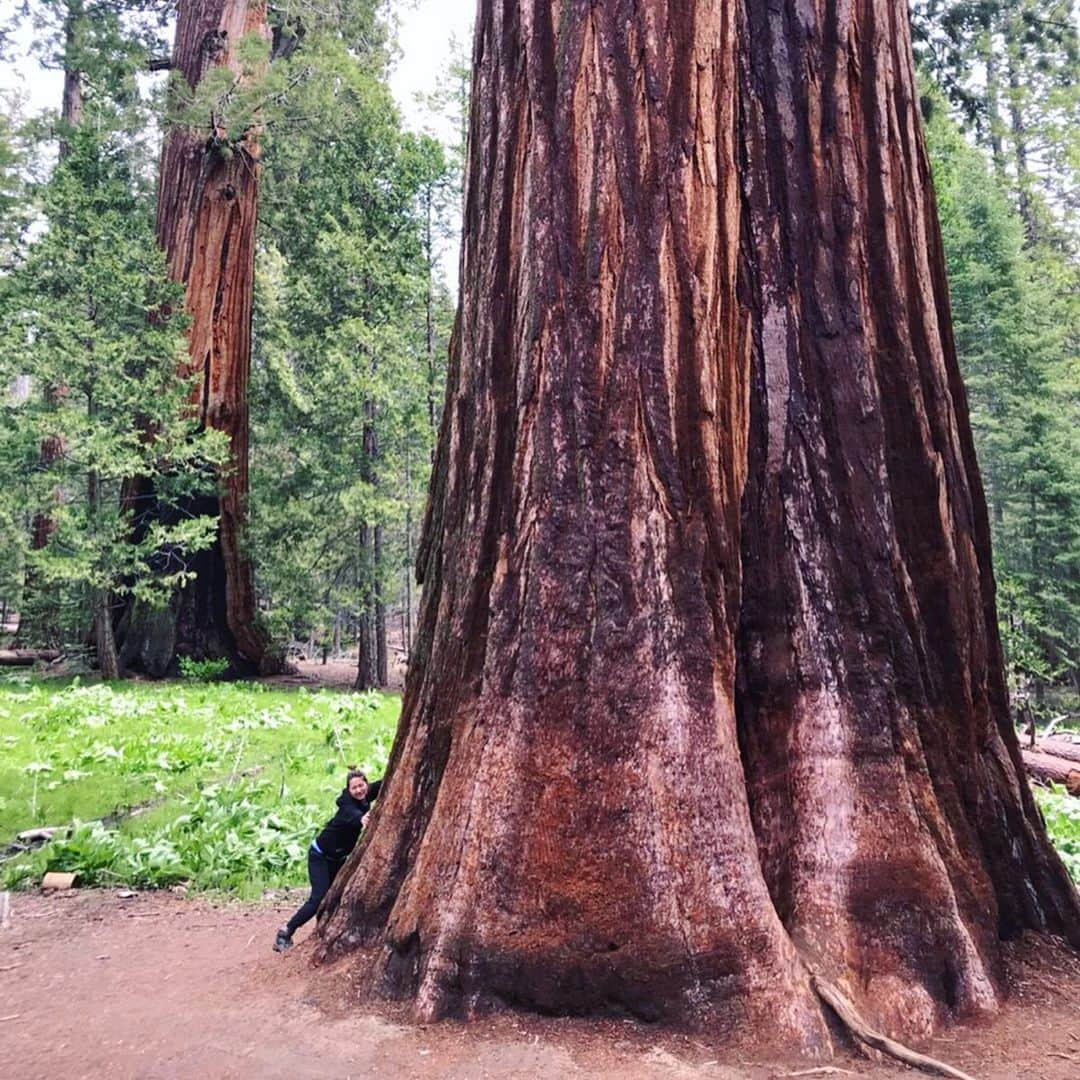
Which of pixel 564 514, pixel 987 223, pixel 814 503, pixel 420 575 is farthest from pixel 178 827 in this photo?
pixel 987 223

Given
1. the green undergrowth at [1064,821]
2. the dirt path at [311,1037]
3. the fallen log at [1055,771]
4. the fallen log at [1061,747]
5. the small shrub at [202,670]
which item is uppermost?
the small shrub at [202,670]

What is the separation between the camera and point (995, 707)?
3.89 meters

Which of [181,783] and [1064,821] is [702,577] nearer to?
[181,783]

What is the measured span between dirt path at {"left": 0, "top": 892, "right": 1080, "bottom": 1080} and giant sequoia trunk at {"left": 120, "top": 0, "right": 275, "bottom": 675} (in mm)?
12455

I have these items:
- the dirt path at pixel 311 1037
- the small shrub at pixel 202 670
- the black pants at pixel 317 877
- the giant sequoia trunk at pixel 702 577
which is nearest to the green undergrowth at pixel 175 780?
the black pants at pixel 317 877

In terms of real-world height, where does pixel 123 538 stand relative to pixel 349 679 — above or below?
above

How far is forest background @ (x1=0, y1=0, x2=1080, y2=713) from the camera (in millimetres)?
14211

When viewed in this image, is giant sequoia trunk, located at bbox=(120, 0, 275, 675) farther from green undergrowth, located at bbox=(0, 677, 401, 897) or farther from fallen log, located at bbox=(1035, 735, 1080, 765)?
fallen log, located at bbox=(1035, 735, 1080, 765)

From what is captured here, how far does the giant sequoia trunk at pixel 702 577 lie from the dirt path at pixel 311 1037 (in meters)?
0.13

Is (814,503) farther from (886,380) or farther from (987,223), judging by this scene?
(987,223)

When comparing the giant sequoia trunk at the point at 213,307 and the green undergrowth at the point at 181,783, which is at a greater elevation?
the giant sequoia trunk at the point at 213,307

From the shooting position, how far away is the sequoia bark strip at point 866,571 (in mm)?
3264

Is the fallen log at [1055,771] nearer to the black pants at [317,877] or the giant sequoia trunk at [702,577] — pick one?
the giant sequoia trunk at [702,577]

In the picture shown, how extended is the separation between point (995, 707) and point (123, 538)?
1412 centimetres
